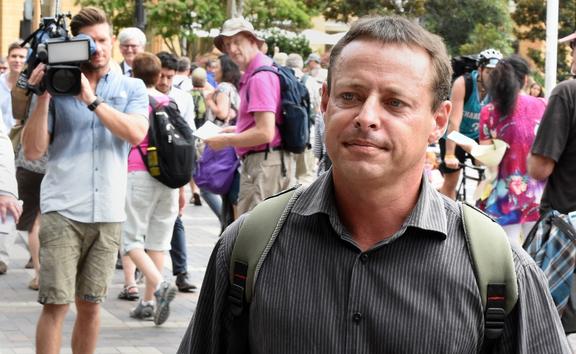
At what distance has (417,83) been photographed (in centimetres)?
262

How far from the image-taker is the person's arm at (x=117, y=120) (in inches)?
249

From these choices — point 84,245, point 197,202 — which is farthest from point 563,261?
point 197,202

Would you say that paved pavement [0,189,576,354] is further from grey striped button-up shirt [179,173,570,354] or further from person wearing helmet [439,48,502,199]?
grey striped button-up shirt [179,173,570,354]

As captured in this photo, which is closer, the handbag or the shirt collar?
the shirt collar

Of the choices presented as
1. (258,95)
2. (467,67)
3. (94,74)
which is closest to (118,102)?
(94,74)

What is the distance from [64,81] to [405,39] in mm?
3895

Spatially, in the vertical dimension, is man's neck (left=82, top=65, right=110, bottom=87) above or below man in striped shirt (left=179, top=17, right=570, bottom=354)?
below

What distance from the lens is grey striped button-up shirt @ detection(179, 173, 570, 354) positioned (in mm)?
2537

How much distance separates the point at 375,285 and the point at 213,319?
42cm

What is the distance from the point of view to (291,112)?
8305mm

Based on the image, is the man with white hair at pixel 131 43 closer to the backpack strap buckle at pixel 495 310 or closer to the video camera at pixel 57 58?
the video camera at pixel 57 58

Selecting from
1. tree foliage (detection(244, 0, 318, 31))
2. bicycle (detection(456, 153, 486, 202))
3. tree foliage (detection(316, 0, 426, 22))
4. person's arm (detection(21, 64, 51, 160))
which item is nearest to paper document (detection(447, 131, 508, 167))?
person's arm (detection(21, 64, 51, 160))

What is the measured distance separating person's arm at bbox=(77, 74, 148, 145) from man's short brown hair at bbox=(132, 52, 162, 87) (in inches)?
98.9

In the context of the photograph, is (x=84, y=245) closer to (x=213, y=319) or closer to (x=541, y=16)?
(x=213, y=319)
